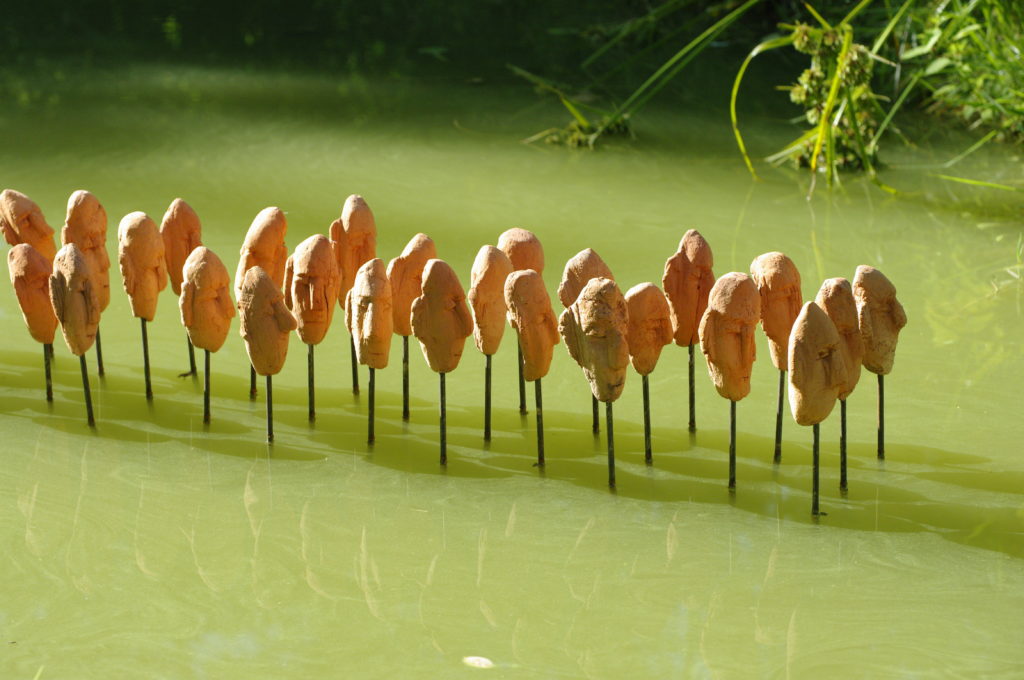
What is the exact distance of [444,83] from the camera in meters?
4.21

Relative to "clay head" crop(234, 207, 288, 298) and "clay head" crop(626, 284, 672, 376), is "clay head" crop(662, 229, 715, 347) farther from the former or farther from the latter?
"clay head" crop(234, 207, 288, 298)

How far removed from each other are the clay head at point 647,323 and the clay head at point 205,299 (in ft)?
2.00

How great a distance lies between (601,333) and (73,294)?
0.80 meters

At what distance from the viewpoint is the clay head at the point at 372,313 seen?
6.15 feet

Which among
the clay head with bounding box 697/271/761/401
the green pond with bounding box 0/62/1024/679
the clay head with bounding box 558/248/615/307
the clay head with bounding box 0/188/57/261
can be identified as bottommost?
the green pond with bounding box 0/62/1024/679

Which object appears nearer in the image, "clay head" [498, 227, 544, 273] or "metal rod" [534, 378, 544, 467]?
"metal rod" [534, 378, 544, 467]

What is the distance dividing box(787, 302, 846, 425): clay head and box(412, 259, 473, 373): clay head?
472mm

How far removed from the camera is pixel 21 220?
7.13 ft

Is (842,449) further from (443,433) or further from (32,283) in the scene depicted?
(32,283)

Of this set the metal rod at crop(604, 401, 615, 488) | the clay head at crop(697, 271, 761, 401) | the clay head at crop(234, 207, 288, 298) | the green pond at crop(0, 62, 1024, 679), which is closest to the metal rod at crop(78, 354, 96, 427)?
the green pond at crop(0, 62, 1024, 679)

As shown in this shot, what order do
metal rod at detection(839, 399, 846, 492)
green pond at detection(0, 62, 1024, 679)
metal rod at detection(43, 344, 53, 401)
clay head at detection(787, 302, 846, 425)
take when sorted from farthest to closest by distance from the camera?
metal rod at detection(43, 344, 53, 401) < metal rod at detection(839, 399, 846, 492) < clay head at detection(787, 302, 846, 425) < green pond at detection(0, 62, 1024, 679)

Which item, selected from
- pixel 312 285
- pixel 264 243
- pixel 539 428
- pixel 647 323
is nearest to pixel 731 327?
pixel 647 323

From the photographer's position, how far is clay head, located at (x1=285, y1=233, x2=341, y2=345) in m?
1.94

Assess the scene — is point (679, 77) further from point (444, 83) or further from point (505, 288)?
point (505, 288)
